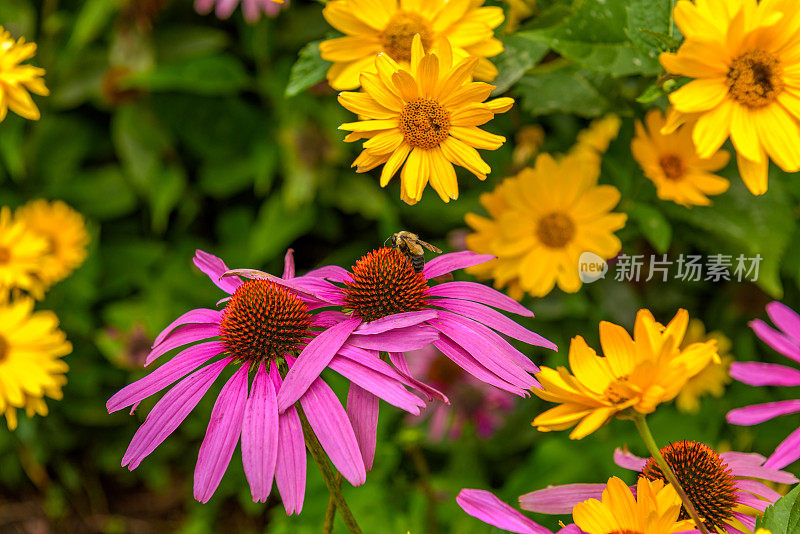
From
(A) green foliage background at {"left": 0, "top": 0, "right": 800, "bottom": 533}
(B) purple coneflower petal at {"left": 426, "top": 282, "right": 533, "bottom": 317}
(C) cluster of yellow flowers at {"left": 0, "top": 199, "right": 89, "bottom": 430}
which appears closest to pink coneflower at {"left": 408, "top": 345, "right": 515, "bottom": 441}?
(A) green foliage background at {"left": 0, "top": 0, "right": 800, "bottom": 533}

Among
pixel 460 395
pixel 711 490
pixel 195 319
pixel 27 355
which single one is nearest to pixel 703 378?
pixel 460 395

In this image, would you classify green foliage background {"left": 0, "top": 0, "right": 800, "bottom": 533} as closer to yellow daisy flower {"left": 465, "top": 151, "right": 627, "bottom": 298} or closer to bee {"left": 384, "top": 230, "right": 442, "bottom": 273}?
yellow daisy flower {"left": 465, "top": 151, "right": 627, "bottom": 298}

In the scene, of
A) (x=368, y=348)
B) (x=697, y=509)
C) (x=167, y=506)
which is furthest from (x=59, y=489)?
(x=697, y=509)

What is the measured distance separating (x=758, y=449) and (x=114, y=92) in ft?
5.28

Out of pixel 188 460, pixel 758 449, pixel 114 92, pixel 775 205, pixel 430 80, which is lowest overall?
pixel 188 460

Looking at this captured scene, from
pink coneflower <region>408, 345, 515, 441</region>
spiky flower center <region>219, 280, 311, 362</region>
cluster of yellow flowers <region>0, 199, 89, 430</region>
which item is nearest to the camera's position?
spiky flower center <region>219, 280, 311, 362</region>

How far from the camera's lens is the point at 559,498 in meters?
0.61

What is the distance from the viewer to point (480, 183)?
1.31m

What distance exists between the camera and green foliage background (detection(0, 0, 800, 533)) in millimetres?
1208

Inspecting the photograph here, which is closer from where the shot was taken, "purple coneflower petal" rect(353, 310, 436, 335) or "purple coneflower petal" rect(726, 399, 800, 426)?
"purple coneflower petal" rect(353, 310, 436, 335)

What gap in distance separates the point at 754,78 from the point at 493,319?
370 mm

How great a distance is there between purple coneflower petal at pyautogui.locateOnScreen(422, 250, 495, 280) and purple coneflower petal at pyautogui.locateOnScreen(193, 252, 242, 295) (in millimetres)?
193

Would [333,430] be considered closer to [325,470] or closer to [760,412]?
[325,470]

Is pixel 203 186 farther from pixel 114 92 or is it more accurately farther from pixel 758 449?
pixel 758 449
